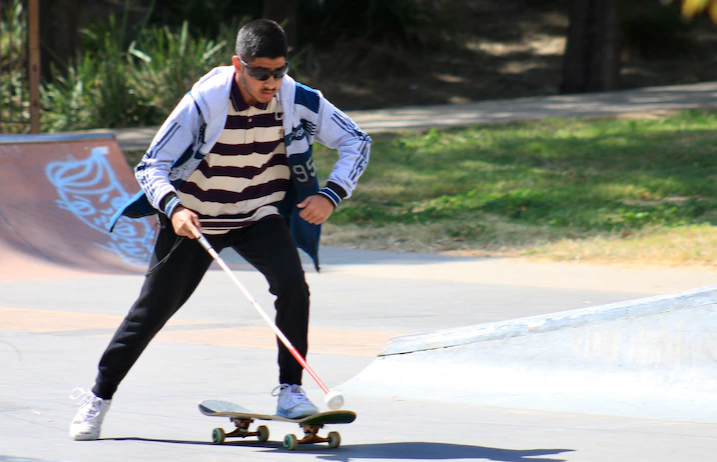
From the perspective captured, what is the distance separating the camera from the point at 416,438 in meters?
4.23

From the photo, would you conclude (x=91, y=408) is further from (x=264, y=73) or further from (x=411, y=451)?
(x=264, y=73)

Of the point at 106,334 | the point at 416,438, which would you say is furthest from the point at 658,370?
the point at 106,334

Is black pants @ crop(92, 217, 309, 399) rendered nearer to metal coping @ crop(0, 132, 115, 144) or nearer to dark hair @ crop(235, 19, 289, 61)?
dark hair @ crop(235, 19, 289, 61)

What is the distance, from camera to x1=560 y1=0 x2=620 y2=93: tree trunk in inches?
813

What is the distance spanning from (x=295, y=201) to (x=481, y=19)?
87.0ft

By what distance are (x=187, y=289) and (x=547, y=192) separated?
8397mm

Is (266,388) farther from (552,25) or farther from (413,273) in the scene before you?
(552,25)

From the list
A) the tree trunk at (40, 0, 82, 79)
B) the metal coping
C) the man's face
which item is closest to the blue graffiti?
the metal coping

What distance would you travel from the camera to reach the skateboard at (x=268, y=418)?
397 centimetres

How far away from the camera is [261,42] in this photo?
Answer: 4016 mm

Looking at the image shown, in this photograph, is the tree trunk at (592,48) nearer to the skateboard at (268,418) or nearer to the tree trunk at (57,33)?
the tree trunk at (57,33)

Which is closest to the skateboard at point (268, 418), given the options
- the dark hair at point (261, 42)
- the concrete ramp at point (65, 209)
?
the dark hair at point (261, 42)

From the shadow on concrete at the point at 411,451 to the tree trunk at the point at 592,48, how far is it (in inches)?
691

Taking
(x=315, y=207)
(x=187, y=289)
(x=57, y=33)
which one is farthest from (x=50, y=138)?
(x=57, y=33)
